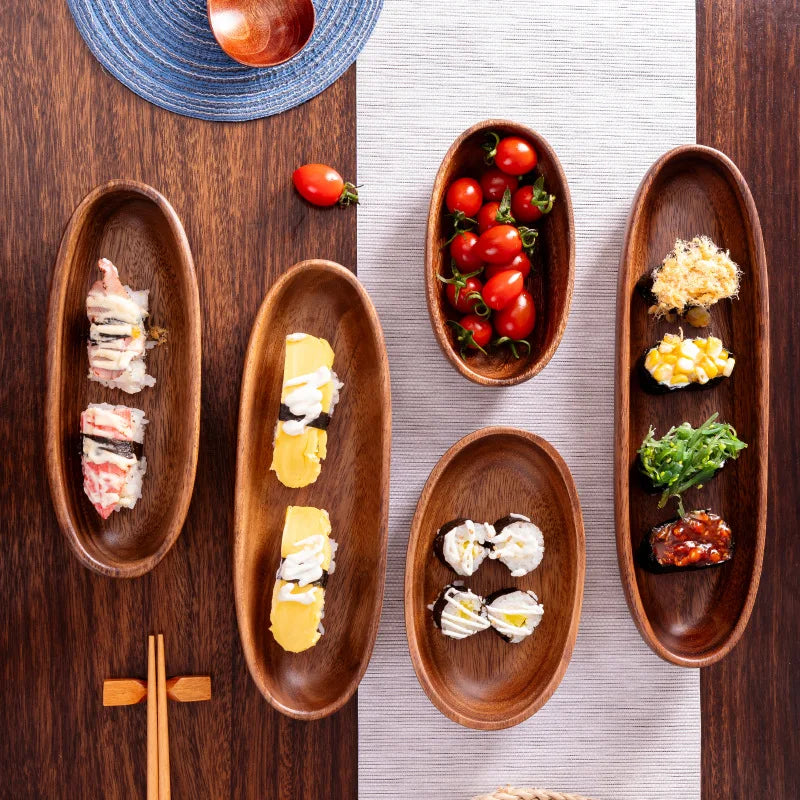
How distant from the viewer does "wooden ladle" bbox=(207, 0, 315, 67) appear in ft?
5.00

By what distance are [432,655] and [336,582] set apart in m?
0.26

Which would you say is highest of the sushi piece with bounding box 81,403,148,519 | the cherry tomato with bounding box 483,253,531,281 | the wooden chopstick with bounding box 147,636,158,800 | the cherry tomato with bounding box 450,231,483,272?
the cherry tomato with bounding box 450,231,483,272

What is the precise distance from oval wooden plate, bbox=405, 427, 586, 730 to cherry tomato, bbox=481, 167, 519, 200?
51 centimetres

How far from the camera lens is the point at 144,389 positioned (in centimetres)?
156

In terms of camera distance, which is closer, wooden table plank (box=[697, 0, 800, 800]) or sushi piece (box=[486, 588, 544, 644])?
sushi piece (box=[486, 588, 544, 644])

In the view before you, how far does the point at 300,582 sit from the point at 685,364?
0.93 metres

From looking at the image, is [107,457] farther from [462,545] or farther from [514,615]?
[514,615]

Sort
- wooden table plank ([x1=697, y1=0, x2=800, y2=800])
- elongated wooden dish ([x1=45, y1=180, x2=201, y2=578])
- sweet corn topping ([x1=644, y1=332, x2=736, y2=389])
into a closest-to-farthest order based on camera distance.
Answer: elongated wooden dish ([x1=45, y1=180, x2=201, y2=578]) < sweet corn topping ([x1=644, y1=332, x2=736, y2=389]) < wooden table plank ([x1=697, y1=0, x2=800, y2=800])

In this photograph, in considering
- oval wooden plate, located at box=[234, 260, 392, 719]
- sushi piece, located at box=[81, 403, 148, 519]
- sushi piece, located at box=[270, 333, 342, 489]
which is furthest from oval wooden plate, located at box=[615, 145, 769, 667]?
sushi piece, located at box=[81, 403, 148, 519]

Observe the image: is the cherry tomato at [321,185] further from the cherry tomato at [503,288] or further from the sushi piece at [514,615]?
the sushi piece at [514,615]

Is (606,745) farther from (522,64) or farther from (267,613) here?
(522,64)

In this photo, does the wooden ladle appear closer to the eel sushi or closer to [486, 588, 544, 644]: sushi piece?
the eel sushi

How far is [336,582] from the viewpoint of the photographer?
5.25 feet

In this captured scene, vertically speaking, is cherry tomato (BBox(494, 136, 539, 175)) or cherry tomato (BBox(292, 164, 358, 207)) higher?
cherry tomato (BBox(494, 136, 539, 175))
